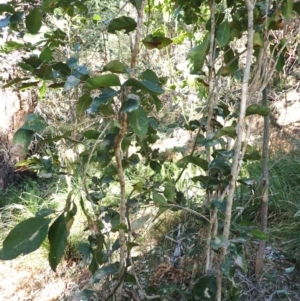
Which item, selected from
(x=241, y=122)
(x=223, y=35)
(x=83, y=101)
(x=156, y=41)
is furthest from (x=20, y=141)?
(x=223, y=35)

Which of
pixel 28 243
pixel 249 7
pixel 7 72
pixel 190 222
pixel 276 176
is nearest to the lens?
pixel 28 243

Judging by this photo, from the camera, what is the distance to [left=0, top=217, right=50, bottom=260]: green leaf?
0.62 metres

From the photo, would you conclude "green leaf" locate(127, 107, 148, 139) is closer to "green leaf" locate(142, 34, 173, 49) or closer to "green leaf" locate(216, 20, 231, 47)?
"green leaf" locate(142, 34, 173, 49)

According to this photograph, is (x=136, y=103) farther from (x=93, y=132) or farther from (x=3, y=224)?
(x=3, y=224)

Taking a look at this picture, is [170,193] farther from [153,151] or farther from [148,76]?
[148,76]

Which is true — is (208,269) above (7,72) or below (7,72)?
below

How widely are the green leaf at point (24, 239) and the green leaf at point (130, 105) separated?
0.24m

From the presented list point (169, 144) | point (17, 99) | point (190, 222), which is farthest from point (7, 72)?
point (190, 222)

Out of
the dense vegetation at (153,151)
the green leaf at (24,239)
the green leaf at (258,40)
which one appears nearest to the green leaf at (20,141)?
the dense vegetation at (153,151)

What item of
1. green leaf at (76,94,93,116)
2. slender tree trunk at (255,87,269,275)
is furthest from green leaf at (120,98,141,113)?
slender tree trunk at (255,87,269,275)

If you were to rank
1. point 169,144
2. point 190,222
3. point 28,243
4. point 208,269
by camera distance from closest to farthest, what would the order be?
1. point 28,243
2. point 208,269
3. point 190,222
4. point 169,144

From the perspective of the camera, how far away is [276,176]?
9.11 feet

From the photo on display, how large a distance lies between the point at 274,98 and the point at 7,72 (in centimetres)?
286

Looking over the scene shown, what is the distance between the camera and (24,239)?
2.07ft
